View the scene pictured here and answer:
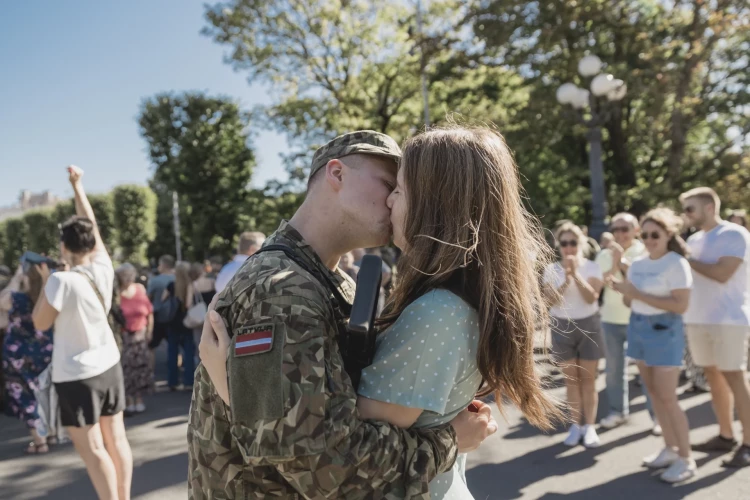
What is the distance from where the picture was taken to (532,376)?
5.34 ft

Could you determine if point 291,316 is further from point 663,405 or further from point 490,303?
point 663,405

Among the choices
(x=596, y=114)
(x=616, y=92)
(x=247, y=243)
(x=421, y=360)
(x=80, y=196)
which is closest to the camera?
(x=421, y=360)

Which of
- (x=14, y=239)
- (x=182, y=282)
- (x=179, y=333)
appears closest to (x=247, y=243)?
(x=182, y=282)

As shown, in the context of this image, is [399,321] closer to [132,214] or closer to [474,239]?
[474,239]

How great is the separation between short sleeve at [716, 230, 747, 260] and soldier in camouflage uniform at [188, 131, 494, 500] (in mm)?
4089

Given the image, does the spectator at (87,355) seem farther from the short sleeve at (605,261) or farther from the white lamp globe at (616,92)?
the white lamp globe at (616,92)

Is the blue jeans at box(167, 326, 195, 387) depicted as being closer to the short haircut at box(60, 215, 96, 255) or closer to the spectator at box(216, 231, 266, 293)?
the spectator at box(216, 231, 266, 293)

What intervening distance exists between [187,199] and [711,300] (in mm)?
26611

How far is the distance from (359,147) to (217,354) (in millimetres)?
693

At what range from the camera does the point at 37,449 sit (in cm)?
585

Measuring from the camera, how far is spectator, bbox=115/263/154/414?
730cm

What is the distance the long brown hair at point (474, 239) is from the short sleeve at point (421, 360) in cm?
10

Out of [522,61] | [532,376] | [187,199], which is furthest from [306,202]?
[187,199]

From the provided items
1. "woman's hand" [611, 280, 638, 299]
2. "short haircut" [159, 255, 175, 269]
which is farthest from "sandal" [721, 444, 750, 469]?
"short haircut" [159, 255, 175, 269]
